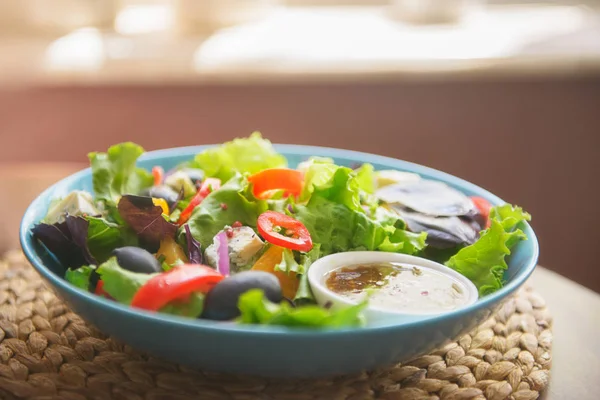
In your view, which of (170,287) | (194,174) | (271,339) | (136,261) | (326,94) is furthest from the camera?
(326,94)

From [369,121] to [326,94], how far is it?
0.75ft

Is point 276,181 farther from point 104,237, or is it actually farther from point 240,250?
point 104,237

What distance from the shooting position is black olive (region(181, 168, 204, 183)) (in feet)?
6.17

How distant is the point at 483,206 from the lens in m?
1.82

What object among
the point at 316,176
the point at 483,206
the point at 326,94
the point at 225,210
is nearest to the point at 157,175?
the point at 225,210

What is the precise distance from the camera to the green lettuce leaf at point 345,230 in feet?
5.34

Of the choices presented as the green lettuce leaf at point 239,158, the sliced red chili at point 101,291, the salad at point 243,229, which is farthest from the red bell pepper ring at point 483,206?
the sliced red chili at point 101,291

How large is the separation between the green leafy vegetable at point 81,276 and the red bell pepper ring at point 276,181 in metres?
0.44

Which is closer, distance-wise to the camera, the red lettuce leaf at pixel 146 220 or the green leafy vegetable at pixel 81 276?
the green leafy vegetable at pixel 81 276

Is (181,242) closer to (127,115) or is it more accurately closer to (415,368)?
(415,368)

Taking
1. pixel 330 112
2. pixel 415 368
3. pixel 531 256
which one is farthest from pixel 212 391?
pixel 330 112

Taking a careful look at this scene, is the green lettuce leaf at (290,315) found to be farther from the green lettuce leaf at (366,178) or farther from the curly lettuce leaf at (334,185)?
the green lettuce leaf at (366,178)

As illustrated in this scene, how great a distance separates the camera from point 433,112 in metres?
3.32

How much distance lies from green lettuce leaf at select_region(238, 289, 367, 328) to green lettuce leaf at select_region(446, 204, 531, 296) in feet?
1.57
